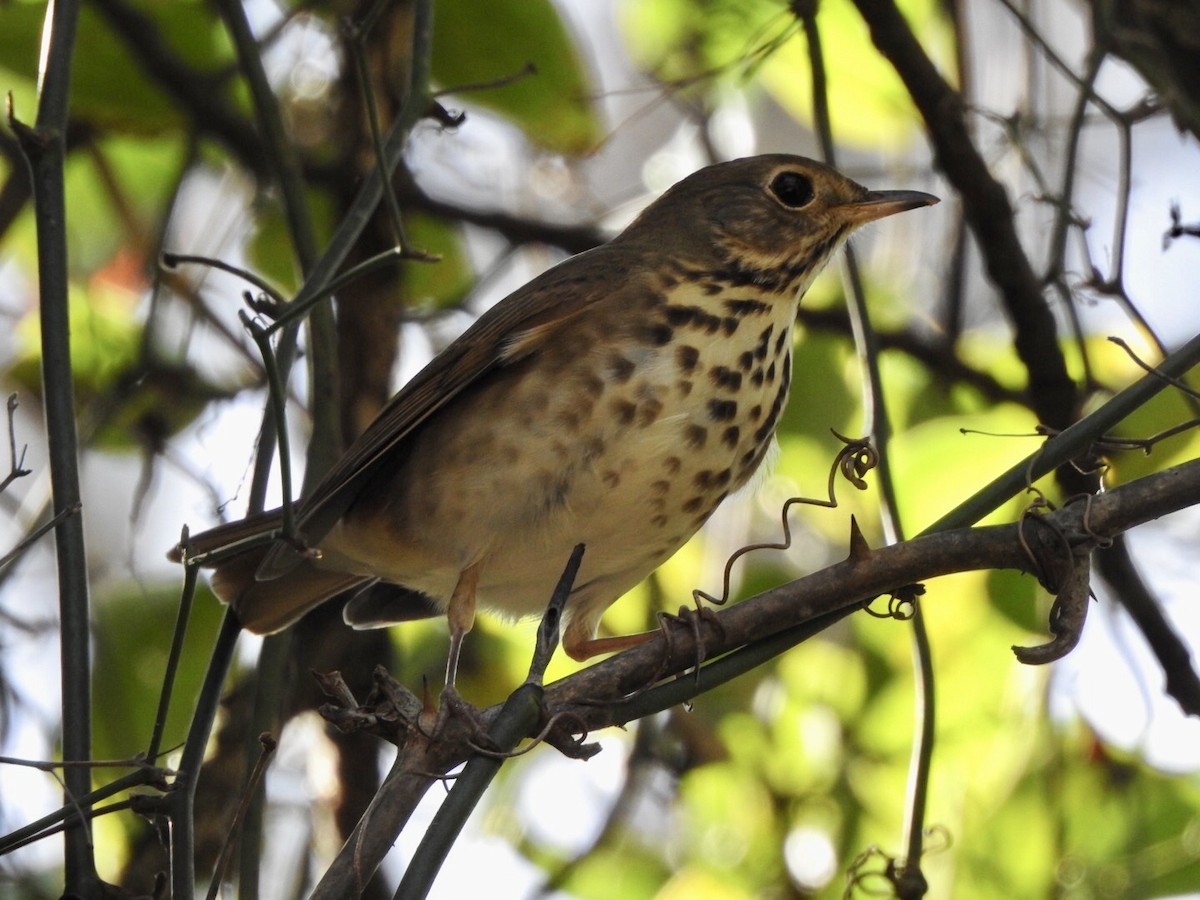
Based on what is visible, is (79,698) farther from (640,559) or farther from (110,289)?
(110,289)

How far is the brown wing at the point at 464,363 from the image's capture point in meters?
3.37

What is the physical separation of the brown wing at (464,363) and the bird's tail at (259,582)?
0.08 metres

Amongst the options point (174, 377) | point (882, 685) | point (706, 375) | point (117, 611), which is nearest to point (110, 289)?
point (174, 377)

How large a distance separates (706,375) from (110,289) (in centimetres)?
210

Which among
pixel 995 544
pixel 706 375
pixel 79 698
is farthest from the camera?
pixel 706 375

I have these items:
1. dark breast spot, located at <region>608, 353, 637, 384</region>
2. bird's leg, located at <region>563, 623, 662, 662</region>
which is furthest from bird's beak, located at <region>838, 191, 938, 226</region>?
bird's leg, located at <region>563, 623, 662, 662</region>

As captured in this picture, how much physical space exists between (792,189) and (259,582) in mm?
1592

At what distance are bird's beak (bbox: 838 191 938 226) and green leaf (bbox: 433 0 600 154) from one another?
2.46 feet

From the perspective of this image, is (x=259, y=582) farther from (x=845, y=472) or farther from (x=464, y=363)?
(x=845, y=472)

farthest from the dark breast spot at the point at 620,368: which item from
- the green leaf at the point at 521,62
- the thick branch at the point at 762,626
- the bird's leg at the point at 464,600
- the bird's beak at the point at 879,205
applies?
the thick branch at the point at 762,626

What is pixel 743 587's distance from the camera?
13.1 feet

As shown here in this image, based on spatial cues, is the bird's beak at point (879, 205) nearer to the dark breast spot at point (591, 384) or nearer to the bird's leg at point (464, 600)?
the dark breast spot at point (591, 384)

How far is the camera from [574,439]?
3.25 m

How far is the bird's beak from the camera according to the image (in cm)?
367
